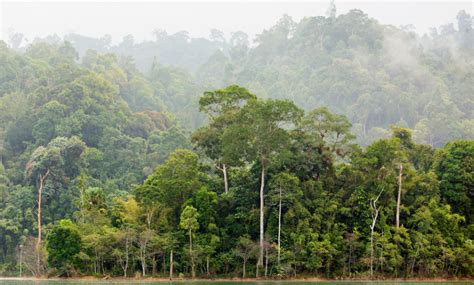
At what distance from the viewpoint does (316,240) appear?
39656mm

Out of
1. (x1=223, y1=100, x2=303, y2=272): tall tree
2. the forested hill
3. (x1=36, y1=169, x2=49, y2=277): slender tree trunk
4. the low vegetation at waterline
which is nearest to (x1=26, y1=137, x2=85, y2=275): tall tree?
(x1=36, y1=169, x2=49, y2=277): slender tree trunk

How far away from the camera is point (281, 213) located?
136ft

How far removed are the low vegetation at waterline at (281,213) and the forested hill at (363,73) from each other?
141ft

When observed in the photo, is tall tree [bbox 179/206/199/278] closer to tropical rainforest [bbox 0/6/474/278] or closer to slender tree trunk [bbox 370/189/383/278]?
tropical rainforest [bbox 0/6/474/278]

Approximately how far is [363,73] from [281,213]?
63695 mm

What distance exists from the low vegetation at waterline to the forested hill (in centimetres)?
4305

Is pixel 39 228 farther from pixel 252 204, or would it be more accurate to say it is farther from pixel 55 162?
pixel 252 204

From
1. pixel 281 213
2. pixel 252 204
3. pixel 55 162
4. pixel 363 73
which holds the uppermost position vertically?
pixel 363 73

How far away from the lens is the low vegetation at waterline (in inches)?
1570

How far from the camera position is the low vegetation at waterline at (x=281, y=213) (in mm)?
39875

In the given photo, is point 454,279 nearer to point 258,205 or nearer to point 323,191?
point 323,191

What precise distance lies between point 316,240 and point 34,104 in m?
38.3

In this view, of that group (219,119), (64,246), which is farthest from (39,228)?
(219,119)

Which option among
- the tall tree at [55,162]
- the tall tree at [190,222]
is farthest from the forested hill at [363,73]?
the tall tree at [190,222]
